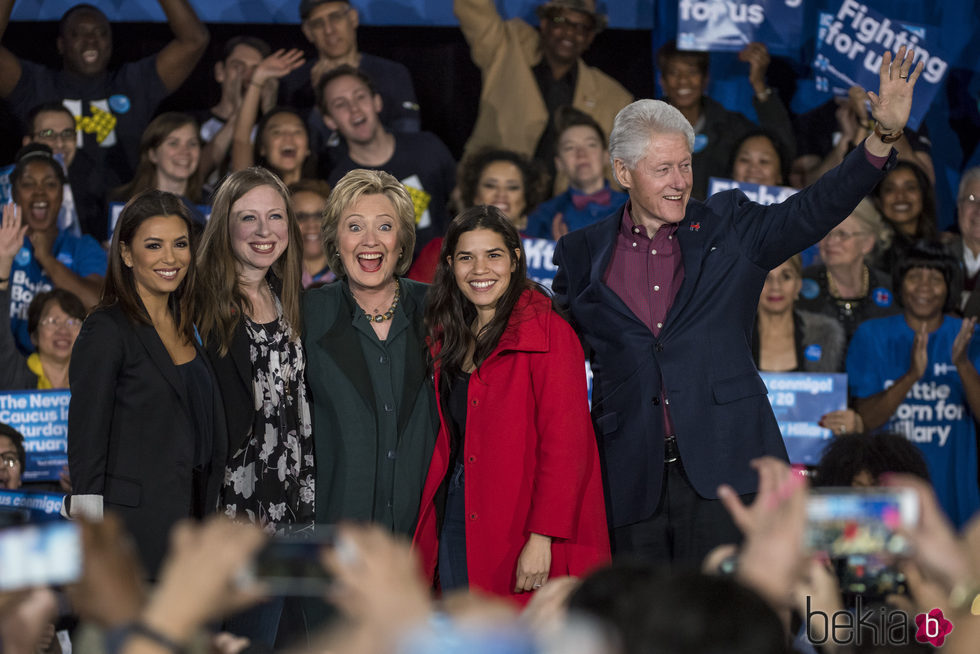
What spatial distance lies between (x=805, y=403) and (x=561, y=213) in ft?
5.61

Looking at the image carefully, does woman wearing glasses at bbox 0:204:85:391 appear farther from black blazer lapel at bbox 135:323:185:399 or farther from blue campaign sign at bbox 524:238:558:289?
black blazer lapel at bbox 135:323:185:399

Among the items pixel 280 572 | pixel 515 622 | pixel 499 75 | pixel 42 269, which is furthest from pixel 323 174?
pixel 515 622

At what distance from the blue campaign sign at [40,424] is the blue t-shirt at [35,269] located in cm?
31

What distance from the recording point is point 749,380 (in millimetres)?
3324

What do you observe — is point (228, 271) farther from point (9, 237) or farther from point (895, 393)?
point (895, 393)

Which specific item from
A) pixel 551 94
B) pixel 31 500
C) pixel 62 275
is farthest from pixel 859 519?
pixel 62 275

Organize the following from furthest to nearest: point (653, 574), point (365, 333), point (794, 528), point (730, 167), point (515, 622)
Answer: point (730, 167) → point (365, 333) → point (794, 528) → point (653, 574) → point (515, 622)

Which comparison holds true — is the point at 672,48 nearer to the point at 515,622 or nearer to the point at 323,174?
the point at 323,174

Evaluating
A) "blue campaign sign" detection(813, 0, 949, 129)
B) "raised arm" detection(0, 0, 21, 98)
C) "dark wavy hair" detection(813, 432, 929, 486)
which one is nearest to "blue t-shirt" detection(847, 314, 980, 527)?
"blue campaign sign" detection(813, 0, 949, 129)

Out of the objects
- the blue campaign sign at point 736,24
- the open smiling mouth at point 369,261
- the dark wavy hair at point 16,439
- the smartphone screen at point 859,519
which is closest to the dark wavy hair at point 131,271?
the open smiling mouth at point 369,261

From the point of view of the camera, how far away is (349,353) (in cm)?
354

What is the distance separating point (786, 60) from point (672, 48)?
70 cm

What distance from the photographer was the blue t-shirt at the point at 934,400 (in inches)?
256

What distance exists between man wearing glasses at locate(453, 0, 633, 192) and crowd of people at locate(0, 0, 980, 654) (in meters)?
0.02
